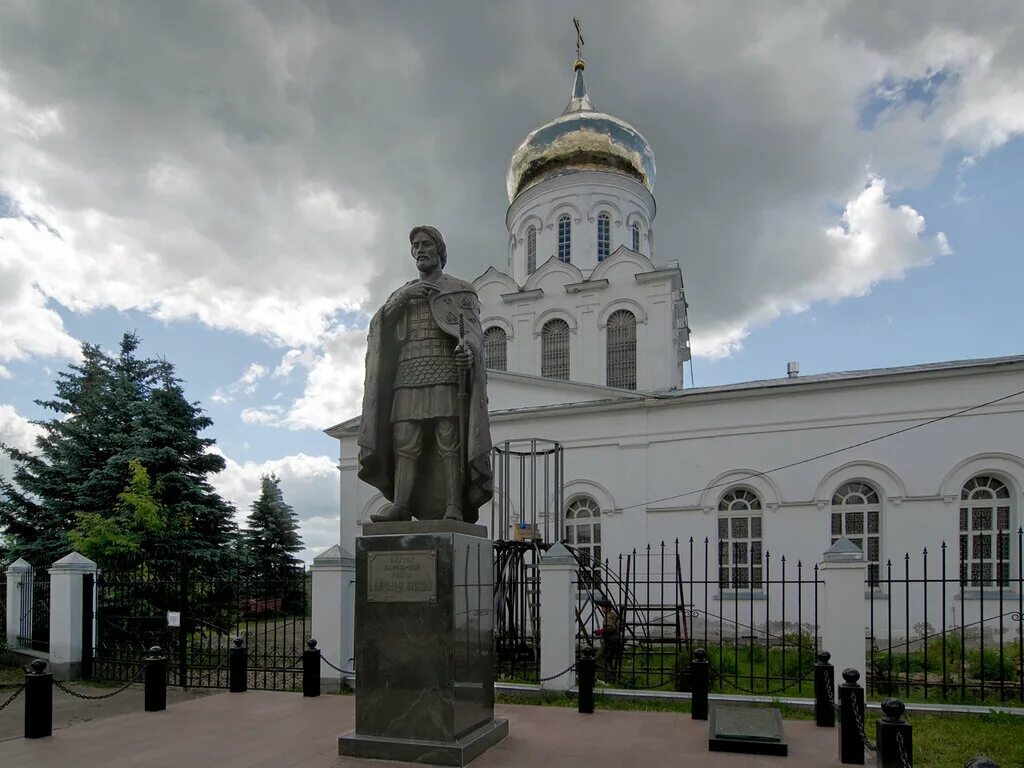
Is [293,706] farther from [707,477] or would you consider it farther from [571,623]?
[707,477]

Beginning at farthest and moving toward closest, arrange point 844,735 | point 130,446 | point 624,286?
1. point 624,286
2. point 130,446
3. point 844,735

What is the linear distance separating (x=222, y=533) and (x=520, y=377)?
904cm

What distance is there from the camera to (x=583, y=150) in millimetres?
26234

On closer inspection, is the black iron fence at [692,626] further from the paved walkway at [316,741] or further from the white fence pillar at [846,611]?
the paved walkway at [316,741]

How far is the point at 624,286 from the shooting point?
77.1 ft

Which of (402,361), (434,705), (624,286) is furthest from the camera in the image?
(624,286)

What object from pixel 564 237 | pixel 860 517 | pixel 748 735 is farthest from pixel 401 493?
pixel 564 237

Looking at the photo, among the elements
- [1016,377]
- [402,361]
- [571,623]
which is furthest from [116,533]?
[1016,377]

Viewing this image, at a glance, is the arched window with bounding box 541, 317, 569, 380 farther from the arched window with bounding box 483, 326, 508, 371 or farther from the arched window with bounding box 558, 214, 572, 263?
the arched window with bounding box 558, 214, 572, 263

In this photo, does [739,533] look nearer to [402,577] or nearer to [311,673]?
[311,673]

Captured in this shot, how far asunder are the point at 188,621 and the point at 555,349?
47.0ft

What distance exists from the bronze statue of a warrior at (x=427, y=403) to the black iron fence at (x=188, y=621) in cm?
426

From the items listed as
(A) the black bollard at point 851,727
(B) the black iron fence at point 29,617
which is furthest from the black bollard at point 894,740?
(B) the black iron fence at point 29,617

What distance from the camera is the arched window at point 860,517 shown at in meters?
17.7
